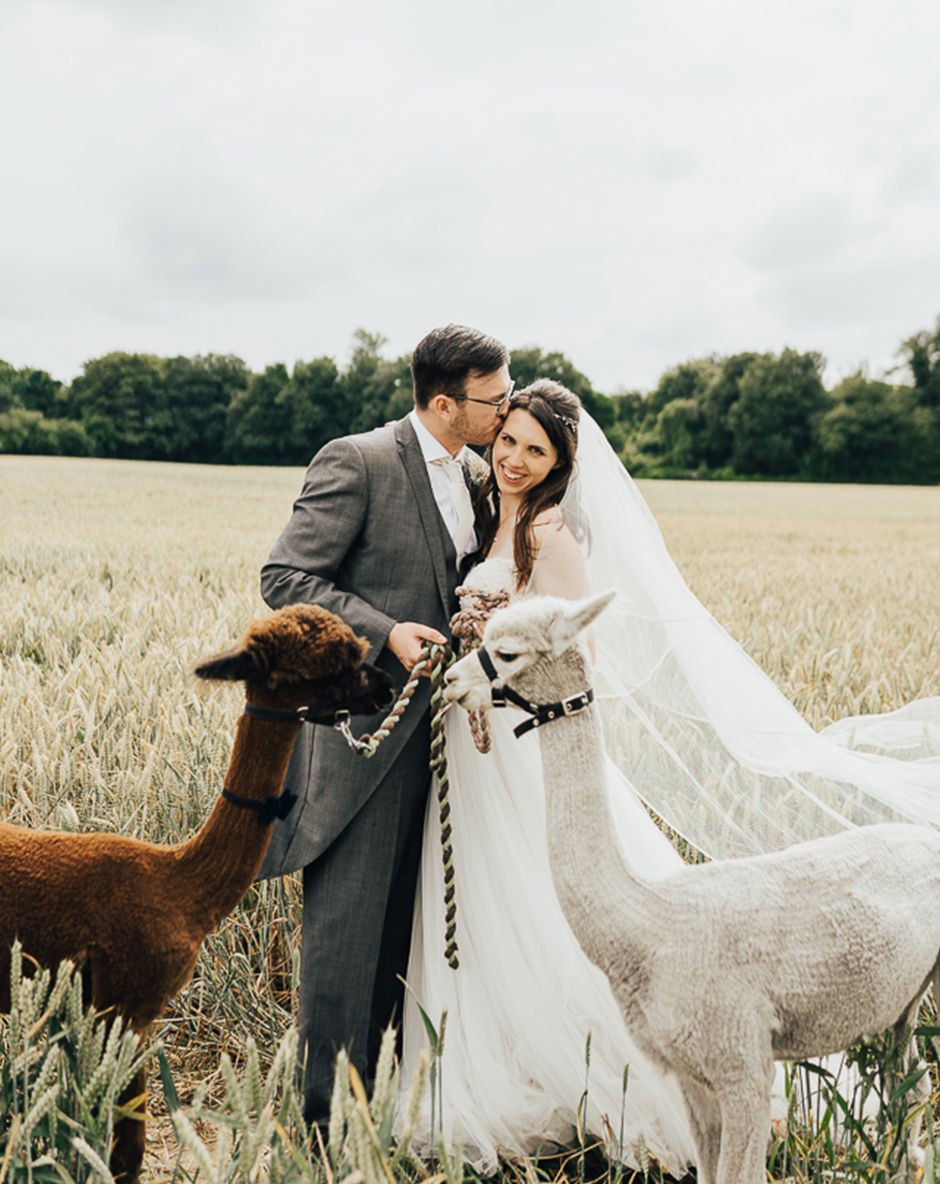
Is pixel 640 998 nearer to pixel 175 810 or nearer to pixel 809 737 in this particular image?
pixel 809 737

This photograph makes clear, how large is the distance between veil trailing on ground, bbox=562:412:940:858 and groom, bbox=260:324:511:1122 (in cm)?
51

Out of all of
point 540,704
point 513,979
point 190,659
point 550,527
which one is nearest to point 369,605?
point 550,527

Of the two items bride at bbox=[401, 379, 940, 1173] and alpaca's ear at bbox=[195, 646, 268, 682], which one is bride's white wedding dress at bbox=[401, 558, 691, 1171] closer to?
bride at bbox=[401, 379, 940, 1173]

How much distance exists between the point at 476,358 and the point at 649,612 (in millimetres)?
918

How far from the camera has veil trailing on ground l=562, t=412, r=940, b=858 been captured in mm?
2480

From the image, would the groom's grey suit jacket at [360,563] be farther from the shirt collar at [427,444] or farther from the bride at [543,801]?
the bride at [543,801]

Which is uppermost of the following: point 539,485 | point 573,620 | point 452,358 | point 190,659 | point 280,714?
point 452,358

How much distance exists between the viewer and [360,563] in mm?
2771

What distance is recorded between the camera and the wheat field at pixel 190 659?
11.0ft

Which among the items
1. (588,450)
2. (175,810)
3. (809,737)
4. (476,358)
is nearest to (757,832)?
(809,737)

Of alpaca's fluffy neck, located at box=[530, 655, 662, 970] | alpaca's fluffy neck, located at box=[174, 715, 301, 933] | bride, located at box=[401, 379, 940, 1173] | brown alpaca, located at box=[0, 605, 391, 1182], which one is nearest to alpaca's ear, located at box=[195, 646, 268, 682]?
brown alpaca, located at box=[0, 605, 391, 1182]

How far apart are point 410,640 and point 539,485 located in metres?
0.78

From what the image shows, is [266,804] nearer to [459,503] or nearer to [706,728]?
[459,503]

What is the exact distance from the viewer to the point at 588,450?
3.11m
